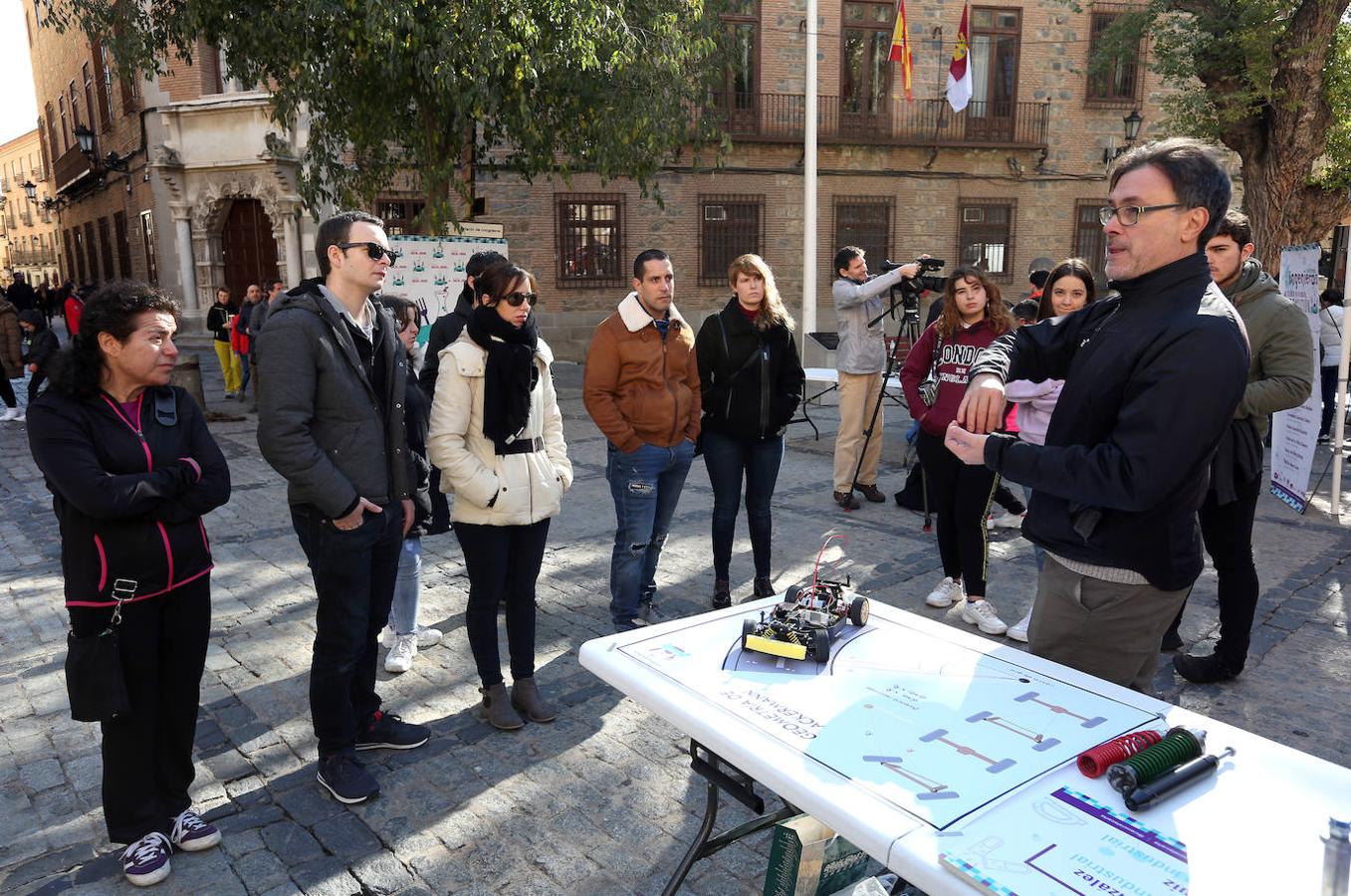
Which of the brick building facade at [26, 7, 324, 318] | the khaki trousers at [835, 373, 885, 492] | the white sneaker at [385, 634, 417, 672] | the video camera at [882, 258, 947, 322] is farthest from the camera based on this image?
the brick building facade at [26, 7, 324, 318]

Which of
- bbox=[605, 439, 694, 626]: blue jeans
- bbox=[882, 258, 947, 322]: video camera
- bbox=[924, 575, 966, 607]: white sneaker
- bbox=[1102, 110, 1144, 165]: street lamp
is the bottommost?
bbox=[924, 575, 966, 607]: white sneaker

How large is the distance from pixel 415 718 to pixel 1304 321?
3965 mm

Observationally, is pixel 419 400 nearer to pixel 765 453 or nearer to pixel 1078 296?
pixel 765 453

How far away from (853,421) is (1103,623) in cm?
486

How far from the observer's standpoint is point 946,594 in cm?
486

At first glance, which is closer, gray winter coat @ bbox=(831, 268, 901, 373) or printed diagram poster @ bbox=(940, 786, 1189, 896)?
printed diagram poster @ bbox=(940, 786, 1189, 896)

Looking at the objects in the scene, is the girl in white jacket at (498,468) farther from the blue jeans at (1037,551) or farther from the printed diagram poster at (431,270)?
the printed diagram poster at (431,270)

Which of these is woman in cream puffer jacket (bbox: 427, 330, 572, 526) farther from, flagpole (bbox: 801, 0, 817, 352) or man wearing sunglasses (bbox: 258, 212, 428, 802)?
flagpole (bbox: 801, 0, 817, 352)

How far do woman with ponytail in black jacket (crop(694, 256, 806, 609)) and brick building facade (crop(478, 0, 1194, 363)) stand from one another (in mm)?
14007

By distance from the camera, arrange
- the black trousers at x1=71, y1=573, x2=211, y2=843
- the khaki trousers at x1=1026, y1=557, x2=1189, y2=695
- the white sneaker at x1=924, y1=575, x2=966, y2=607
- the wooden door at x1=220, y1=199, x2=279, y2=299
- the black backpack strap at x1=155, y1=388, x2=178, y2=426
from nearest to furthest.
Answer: the khaki trousers at x1=1026, y1=557, x2=1189, y2=695 < the black trousers at x1=71, y1=573, x2=211, y2=843 < the black backpack strap at x1=155, y1=388, x2=178, y2=426 < the white sneaker at x1=924, y1=575, x2=966, y2=607 < the wooden door at x1=220, y1=199, x2=279, y2=299

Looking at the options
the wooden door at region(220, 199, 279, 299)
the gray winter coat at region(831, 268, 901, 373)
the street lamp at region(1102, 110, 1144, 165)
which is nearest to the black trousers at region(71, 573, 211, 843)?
the gray winter coat at region(831, 268, 901, 373)

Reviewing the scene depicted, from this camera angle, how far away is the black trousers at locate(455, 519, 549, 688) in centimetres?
349

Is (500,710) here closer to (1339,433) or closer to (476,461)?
(476,461)

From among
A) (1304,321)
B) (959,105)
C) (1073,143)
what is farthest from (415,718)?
(1073,143)
